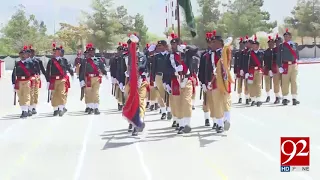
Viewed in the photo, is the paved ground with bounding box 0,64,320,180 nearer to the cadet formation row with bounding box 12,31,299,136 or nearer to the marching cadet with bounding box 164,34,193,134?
the marching cadet with bounding box 164,34,193,134

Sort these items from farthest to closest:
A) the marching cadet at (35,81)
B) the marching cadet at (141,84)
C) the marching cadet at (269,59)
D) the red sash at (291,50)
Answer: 1. the marching cadet at (269,59)
2. the red sash at (291,50)
3. the marching cadet at (35,81)
4. the marching cadet at (141,84)

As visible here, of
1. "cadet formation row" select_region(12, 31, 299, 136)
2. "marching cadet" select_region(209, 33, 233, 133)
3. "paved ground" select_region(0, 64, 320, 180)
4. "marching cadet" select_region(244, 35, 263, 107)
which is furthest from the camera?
"marching cadet" select_region(244, 35, 263, 107)

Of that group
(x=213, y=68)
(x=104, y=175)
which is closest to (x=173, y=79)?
(x=213, y=68)

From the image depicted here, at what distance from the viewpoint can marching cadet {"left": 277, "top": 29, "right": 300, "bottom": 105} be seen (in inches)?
621

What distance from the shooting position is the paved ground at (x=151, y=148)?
789cm

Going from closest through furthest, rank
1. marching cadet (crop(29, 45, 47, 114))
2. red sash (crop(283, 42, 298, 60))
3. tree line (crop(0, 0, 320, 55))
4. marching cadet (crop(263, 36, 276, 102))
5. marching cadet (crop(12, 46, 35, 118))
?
marching cadet (crop(12, 46, 35, 118))
marching cadet (crop(29, 45, 47, 114))
red sash (crop(283, 42, 298, 60))
marching cadet (crop(263, 36, 276, 102))
tree line (crop(0, 0, 320, 55))

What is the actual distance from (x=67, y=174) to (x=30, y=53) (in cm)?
823

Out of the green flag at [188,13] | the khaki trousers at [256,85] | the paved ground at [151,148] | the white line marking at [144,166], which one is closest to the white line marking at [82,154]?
the paved ground at [151,148]

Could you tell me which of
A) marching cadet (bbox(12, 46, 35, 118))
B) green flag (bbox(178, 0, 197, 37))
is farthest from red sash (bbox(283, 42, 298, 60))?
marching cadet (bbox(12, 46, 35, 118))

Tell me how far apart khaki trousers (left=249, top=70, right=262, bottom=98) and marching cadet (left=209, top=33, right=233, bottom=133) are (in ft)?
16.5

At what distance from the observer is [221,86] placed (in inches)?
432

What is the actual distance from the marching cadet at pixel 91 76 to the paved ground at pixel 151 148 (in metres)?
0.91

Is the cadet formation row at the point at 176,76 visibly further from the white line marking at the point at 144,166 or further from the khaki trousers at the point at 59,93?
the white line marking at the point at 144,166

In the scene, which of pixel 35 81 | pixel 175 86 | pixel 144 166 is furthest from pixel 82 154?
pixel 35 81
